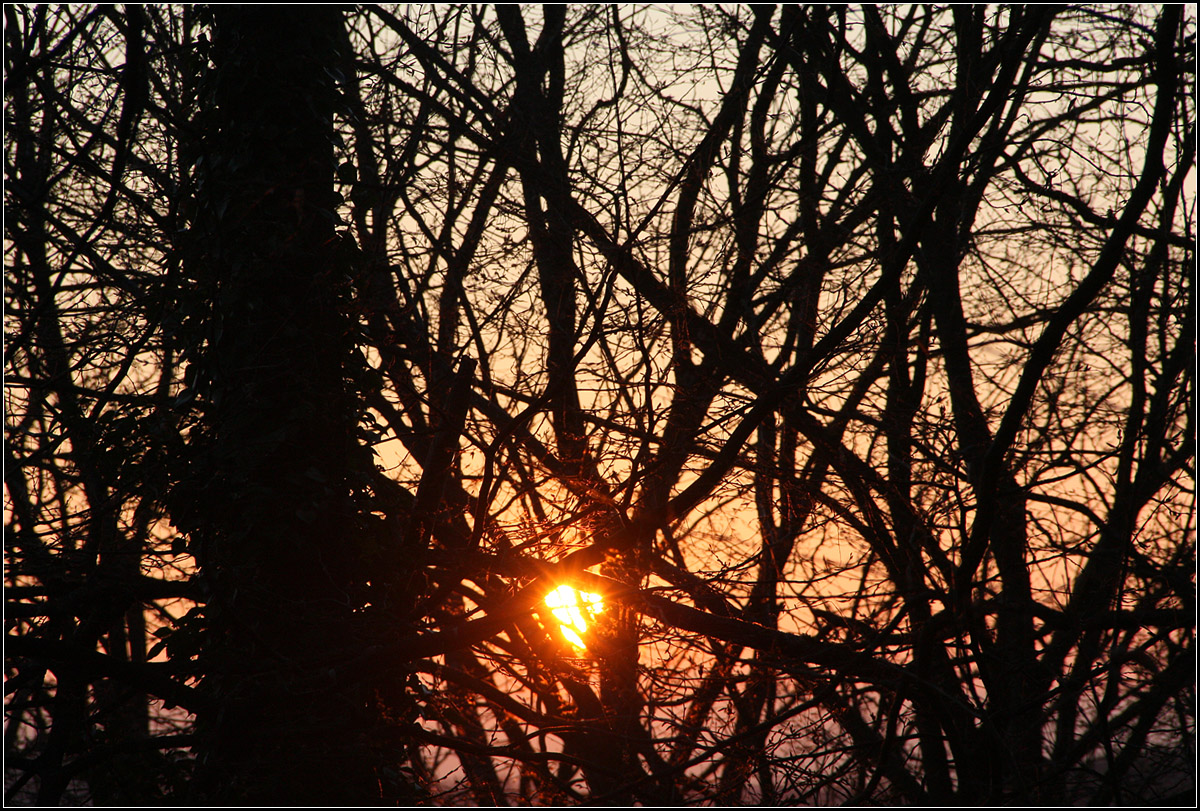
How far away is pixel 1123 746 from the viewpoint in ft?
18.9

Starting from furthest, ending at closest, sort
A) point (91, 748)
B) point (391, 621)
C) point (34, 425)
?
point (34, 425) < point (91, 748) < point (391, 621)

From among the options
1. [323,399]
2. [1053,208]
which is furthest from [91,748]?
[1053,208]

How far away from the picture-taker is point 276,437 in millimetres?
4109

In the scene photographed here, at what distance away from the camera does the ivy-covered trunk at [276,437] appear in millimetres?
4051

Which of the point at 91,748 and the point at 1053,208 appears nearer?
the point at 91,748

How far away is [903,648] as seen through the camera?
4.55m

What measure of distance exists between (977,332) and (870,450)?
4.05ft

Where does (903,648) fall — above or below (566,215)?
below

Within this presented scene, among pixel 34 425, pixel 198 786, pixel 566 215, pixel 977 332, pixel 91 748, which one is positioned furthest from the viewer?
pixel 34 425

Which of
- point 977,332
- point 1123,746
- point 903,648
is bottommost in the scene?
point 1123,746

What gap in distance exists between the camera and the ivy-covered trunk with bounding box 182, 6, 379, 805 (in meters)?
4.05

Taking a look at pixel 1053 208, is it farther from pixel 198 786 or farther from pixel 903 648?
pixel 198 786

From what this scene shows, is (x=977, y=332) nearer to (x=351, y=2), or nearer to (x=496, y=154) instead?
(x=496, y=154)

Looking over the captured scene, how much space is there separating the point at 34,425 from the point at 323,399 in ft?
17.2
